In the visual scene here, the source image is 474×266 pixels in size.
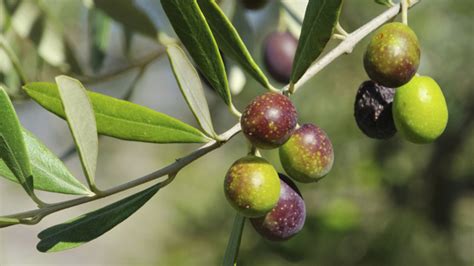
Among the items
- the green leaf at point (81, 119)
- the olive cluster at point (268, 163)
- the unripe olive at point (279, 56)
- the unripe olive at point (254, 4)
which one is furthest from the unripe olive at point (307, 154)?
A: the unripe olive at point (254, 4)

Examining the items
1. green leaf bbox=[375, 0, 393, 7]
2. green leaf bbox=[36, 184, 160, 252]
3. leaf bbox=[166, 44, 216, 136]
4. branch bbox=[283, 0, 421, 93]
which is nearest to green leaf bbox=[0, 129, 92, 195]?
green leaf bbox=[36, 184, 160, 252]

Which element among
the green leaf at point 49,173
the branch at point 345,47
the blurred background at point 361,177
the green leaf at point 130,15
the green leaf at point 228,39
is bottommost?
the blurred background at point 361,177

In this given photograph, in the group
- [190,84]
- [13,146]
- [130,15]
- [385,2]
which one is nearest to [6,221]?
[13,146]

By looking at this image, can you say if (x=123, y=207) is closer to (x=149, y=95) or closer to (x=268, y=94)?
(x=268, y=94)

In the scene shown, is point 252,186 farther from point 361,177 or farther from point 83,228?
point 361,177

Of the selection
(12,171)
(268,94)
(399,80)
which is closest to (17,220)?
(12,171)

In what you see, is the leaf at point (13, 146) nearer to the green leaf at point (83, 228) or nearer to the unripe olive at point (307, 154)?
the green leaf at point (83, 228)

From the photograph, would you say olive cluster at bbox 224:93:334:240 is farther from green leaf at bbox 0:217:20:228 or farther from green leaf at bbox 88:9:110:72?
green leaf at bbox 88:9:110:72
